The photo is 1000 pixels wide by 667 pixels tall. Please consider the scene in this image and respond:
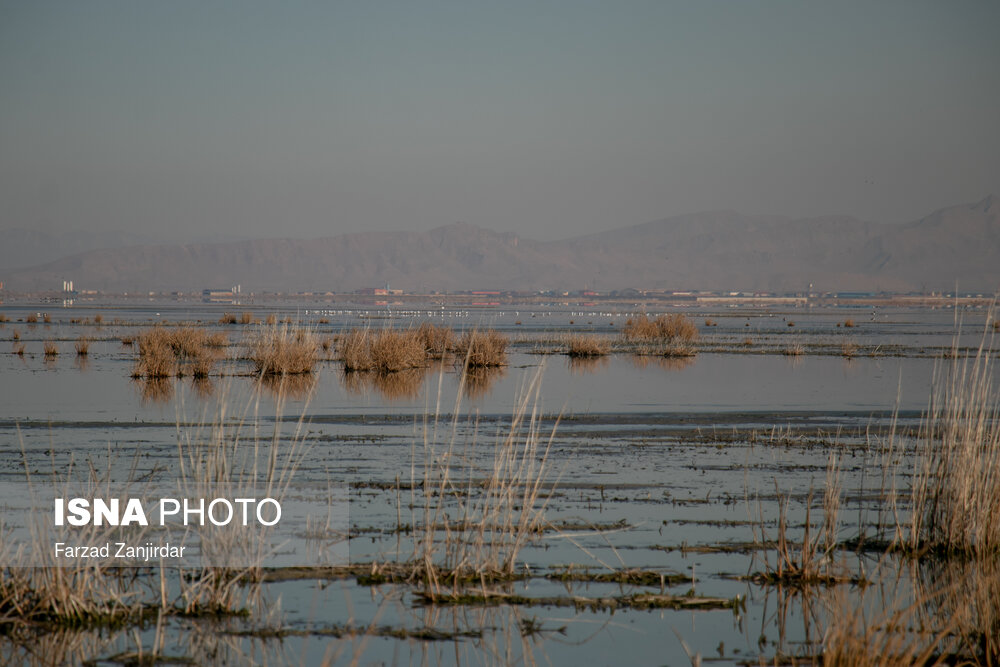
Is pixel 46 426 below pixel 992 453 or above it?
below

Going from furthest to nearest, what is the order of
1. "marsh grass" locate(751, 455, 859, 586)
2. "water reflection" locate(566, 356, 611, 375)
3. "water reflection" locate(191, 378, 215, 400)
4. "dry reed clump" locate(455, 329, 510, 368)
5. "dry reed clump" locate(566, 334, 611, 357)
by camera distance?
"dry reed clump" locate(566, 334, 611, 357), "dry reed clump" locate(455, 329, 510, 368), "water reflection" locate(566, 356, 611, 375), "water reflection" locate(191, 378, 215, 400), "marsh grass" locate(751, 455, 859, 586)

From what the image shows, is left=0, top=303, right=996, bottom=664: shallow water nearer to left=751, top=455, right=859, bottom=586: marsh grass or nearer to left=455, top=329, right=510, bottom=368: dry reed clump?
left=751, top=455, right=859, bottom=586: marsh grass

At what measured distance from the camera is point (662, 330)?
41438 millimetres

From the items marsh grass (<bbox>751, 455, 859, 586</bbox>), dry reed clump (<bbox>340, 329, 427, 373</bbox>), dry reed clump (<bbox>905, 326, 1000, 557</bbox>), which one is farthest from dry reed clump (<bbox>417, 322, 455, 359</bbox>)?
marsh grass (<bbox>751, 455, 859, 586</bbox>)

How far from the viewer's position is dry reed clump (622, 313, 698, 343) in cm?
4016

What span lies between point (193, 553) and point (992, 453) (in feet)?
19.3

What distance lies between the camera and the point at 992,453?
7.87m

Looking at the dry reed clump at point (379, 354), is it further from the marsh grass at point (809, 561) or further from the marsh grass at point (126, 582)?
the marsh grass at point (809, 561)

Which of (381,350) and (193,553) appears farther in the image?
(381,350)

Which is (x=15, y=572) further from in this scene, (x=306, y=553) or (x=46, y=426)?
(x=46, y=426)

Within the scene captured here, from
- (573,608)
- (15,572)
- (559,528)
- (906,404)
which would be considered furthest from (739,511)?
(906,404)

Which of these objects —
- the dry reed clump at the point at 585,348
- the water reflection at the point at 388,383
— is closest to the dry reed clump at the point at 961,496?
the water reflection at the point at 388,383

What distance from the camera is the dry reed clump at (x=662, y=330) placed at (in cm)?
4016

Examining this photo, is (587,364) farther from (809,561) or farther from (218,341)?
(809,561)
